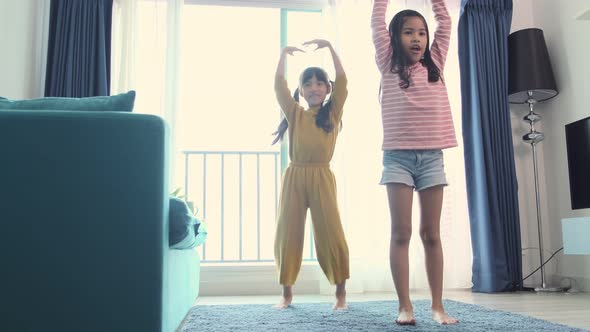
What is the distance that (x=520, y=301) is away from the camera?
2.64 m

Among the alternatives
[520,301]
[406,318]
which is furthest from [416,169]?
[520,301]

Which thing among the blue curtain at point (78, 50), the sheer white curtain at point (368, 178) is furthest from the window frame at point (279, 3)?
the blue curtain at point (78, 50)

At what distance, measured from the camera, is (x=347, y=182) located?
3289mm

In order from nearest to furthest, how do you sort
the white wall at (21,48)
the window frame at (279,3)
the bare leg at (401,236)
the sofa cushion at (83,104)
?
the sofa cushion at (83,104)
the bare leg at (401,236)
the white wall at (21,48)
the window frame at (279,3)

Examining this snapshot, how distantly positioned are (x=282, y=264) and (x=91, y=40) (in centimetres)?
188

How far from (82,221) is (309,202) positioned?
1289mm

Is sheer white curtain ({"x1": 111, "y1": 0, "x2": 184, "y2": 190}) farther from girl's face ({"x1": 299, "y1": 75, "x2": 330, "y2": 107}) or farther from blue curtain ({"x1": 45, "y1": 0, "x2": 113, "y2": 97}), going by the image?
girl's face ({"x1": 299, "y1": 75, "x2": 330, "y2": 107})

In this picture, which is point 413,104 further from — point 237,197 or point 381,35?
point 237,197

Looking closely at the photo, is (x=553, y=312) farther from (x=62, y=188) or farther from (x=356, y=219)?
(x=62, y=188)

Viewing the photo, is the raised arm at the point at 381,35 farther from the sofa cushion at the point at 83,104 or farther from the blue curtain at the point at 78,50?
the blue curtain at the point at 78,50

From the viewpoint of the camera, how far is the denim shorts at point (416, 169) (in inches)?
73.5

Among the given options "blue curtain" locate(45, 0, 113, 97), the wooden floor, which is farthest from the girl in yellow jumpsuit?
"blue curtain" locate(45, 0, 113, 97)

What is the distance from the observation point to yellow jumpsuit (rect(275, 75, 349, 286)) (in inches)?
92.2

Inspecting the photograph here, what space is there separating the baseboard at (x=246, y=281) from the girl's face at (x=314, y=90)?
4.00 feet
